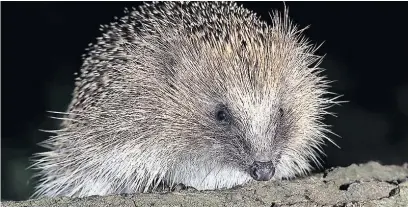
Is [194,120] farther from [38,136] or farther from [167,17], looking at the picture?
[38,136]

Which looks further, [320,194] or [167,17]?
[167,17]

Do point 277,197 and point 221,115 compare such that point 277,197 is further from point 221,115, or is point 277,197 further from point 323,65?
point 323,65

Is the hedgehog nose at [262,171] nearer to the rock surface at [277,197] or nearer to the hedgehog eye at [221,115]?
the rock surface at [277,197]

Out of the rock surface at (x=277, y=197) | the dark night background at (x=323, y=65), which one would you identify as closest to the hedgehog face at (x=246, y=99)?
the rock surface at (x=277, y=197)

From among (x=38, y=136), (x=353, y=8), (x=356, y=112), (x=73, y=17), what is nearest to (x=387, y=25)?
(x=353, y=8)

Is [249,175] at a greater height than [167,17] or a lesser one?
lesser

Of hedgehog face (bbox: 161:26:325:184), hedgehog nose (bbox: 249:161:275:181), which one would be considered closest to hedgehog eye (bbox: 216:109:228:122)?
hedgehog face (bbox: 161:26:325:184)
